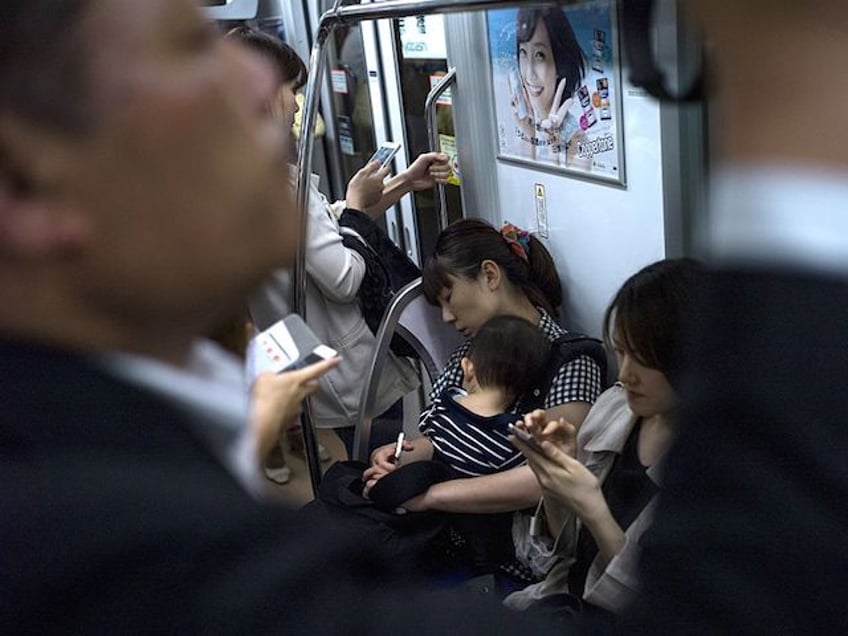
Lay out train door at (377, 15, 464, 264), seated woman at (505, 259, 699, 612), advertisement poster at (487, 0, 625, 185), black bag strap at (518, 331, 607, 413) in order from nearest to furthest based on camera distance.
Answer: seated woman at (505, 259, 699, 612), advertisement poster at (487, 0, 625, 185), black bag strap at (518, 331, 607, 413), train door at (377, 15, 464, 264)

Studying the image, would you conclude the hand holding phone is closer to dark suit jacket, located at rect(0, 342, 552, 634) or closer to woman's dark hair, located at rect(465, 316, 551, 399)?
woman's dark hair, located at rect(465, 316, 551, 399)

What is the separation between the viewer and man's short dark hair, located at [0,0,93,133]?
310 millimetres

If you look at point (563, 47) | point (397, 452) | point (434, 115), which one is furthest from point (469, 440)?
point (434, 115)

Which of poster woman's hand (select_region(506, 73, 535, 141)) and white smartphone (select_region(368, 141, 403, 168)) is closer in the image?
poster woman's hand (select_region(506, 73, 535, 141))

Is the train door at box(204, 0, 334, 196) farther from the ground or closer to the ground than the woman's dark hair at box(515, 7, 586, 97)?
farther from the ground

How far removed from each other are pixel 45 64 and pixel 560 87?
5.16 ft

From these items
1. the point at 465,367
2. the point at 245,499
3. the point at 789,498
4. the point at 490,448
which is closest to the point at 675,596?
the point at 789,498

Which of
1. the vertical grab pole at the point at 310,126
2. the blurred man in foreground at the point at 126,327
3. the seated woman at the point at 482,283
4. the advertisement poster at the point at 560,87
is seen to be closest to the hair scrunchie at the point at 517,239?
the seated woman at the point at 482,283

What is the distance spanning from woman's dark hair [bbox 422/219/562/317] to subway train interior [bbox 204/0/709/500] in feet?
0.14

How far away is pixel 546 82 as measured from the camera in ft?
5.97

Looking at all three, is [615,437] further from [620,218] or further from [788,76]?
[788,76]

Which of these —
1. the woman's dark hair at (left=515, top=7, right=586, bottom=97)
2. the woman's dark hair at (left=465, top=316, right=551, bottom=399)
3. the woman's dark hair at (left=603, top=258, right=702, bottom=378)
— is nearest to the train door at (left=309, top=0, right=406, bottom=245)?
the woman's dark hair at (left=515, top=7, right=586, bottom=97)

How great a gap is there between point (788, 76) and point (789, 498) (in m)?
0.15

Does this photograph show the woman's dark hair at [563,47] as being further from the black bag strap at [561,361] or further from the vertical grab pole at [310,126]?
the black bag strap at [561,361]
